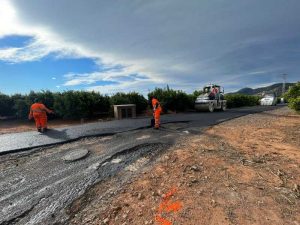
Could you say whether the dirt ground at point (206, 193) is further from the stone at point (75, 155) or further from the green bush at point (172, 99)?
the green bush at point (172, 99)

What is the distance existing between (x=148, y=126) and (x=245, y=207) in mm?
6394

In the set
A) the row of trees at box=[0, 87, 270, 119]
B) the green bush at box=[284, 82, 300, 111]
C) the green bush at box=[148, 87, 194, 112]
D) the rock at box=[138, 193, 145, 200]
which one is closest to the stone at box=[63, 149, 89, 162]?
the rock at box=[138, 193, 145, 200]

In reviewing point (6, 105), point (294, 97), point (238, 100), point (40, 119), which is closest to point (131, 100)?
point (40, 119)

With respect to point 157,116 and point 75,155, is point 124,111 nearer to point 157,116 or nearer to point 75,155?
point 157,116

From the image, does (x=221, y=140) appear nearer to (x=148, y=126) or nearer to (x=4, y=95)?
(x=148, y=126)

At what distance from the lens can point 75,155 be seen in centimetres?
544

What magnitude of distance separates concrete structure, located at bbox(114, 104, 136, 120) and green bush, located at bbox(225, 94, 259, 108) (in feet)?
55.5

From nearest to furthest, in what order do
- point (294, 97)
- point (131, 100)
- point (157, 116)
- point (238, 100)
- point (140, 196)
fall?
point (140, 196), point (157, 116), point (294, 97), point (131, 100), point (238, 100)

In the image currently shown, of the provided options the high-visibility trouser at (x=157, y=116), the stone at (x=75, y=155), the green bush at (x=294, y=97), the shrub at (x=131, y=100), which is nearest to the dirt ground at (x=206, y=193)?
the stone at (x=75, y=155)

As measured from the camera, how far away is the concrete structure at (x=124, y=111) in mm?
13523

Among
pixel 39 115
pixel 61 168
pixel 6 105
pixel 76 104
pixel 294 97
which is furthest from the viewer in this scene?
pixel 6 105

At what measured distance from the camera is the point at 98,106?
49.0 ft

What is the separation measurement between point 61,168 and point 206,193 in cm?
304

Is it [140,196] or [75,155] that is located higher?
[75,155]
